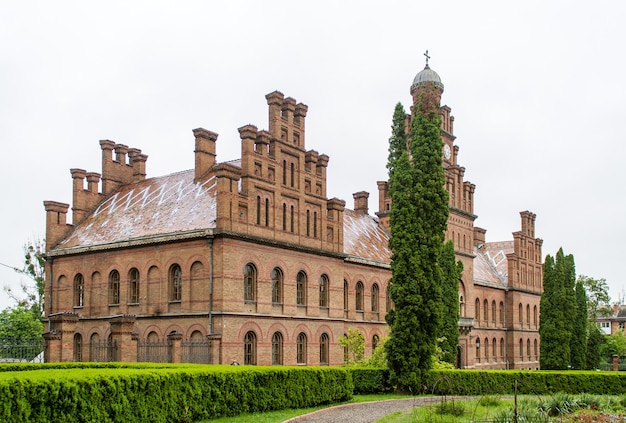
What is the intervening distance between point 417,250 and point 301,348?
31.0 ft

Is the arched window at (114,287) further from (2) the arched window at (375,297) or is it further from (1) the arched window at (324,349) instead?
(2) the arched window at (375,297)

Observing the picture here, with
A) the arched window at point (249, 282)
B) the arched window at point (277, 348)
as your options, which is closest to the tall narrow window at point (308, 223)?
the arched window at point (249, 282)

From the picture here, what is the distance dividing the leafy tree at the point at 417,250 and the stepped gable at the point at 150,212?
8760 millimetres

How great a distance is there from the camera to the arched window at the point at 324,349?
1531 inches

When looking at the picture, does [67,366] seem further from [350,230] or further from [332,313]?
[350,230]

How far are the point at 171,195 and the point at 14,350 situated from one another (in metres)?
12.3

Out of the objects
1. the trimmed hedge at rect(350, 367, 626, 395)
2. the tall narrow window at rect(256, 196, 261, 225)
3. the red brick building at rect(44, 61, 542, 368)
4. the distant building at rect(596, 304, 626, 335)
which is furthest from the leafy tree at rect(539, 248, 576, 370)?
the distant building at rect(596, 304, 626, 335)

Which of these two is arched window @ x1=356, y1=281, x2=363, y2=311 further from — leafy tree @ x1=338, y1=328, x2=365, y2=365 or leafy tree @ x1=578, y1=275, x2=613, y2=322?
leafy tree @ x1=578, y1=275, x2=613, y2=322

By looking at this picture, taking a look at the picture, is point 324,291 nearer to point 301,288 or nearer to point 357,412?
point 301,288

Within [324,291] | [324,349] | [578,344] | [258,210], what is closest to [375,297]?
[324,291]

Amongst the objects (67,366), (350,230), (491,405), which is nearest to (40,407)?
(67,366)

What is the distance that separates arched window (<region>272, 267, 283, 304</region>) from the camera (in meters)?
35.9

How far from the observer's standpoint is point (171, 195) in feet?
129

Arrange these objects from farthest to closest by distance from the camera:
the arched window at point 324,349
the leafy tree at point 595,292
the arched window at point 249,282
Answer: the leafy tree at point 595,292 → the arched window at point 324,349 → the arched window at point 249,282
